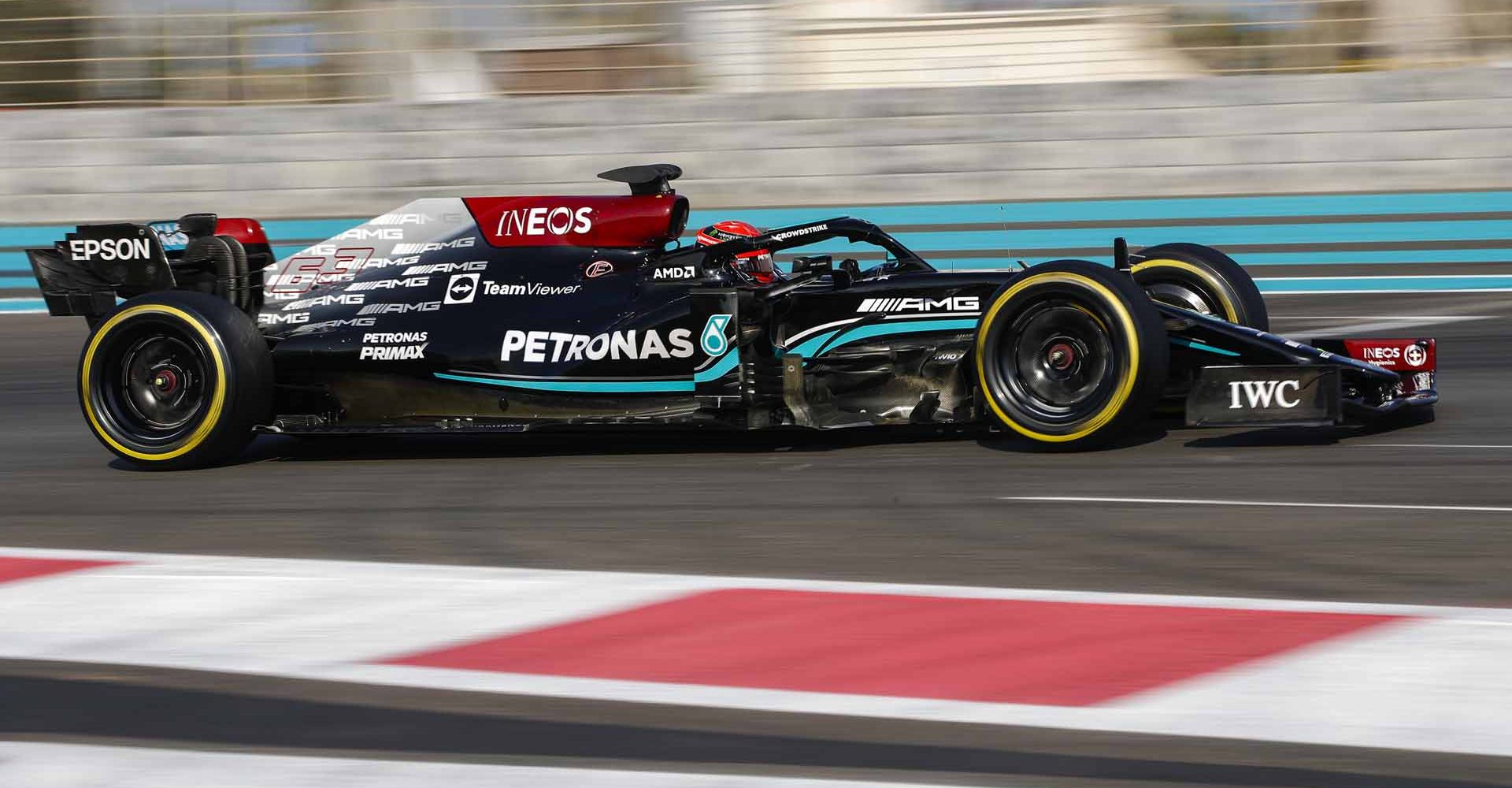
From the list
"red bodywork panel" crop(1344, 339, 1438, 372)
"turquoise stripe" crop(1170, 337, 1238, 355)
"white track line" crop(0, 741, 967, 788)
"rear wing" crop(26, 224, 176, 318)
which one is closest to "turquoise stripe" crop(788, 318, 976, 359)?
"turquoise stripe" crop(1170, 337, 1238, 355)

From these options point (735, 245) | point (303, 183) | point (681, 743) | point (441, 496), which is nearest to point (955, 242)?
point (303, 183)

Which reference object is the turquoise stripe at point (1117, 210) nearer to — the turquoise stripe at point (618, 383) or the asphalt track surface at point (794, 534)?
the asphalt track surface at point (794, 534)

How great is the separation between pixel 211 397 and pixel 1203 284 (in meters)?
4.49

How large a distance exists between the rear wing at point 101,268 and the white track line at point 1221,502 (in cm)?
425

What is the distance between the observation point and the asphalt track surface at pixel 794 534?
11.6 ft

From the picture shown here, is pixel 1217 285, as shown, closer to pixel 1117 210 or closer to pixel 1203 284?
pixel 1203 284

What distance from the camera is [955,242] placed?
15.6m

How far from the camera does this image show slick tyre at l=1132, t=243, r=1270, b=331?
785cm

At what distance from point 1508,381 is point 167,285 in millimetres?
6558

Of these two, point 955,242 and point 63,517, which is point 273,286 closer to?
point 63,517

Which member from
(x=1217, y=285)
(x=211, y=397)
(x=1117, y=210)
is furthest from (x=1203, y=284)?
(x=1117, y=210)

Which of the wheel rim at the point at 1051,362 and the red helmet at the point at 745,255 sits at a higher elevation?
the red helmet at the point at 745,255

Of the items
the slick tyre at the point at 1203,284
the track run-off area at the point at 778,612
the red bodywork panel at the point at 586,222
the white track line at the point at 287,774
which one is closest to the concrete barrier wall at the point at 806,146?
the track run-off area at the point at 778,612

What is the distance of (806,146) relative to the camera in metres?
16.8
